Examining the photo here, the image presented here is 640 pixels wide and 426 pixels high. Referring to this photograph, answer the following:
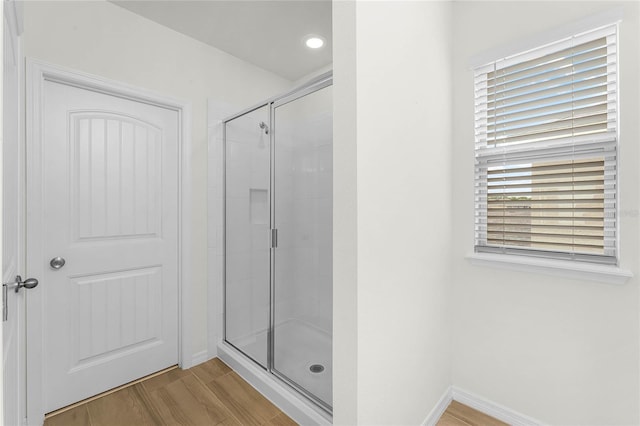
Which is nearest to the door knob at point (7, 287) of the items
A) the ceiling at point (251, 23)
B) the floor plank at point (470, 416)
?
the ceiling at point (251, 23)

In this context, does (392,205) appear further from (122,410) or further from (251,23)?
(122,410)

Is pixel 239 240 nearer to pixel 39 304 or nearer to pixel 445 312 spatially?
pixel 39 304

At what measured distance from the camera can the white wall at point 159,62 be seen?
69.3 inches

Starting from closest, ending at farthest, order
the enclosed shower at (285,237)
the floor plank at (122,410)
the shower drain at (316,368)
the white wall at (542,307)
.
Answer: the white wall at (542,307), the floor plank at (122,410), the shower drain at (316,368), the enclosed shower at (285,237)

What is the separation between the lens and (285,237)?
2193mm

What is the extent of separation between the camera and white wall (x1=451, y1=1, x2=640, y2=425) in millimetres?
1354

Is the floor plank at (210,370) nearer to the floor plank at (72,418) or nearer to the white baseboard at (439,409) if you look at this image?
the floor plank at (72,418)

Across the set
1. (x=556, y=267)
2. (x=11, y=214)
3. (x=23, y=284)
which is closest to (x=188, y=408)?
(x=23, y=284)

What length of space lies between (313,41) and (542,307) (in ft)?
7.62

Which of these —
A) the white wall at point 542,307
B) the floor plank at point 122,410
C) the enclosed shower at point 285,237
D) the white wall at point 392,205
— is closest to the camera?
the white wall at point 392,205

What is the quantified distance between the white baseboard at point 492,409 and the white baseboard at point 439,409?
0.05 m

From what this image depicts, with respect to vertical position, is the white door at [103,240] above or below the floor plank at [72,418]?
above

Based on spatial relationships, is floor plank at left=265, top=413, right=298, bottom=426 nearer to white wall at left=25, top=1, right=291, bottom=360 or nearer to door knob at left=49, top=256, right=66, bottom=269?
white wall at left=25, top=1, right=291, bottom=360

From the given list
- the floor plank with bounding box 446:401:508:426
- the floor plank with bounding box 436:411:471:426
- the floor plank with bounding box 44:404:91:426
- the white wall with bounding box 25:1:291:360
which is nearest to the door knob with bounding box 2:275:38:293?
the floor plank with bounding box 44:404:91:426
